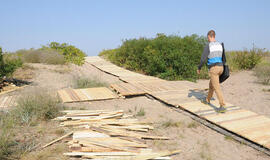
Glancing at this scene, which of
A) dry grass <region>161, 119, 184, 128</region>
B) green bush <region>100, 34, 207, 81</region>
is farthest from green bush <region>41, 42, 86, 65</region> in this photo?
dry grass <region>161, 119, 184, 128</region>

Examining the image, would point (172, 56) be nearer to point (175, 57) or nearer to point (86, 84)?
point (175, 57)

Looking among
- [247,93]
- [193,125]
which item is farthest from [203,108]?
[247,93]

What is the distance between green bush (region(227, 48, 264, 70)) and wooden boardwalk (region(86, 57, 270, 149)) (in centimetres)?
530

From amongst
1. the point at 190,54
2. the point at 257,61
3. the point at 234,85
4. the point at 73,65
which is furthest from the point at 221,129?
the point at 73,65

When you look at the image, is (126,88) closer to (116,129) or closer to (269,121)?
(116,129)

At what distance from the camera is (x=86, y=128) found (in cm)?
447

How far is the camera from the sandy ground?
12.6ft

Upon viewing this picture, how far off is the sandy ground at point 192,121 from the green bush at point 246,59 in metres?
2.95

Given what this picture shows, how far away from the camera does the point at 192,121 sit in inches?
207

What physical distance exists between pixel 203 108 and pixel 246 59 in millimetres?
8503

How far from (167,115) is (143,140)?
183cm

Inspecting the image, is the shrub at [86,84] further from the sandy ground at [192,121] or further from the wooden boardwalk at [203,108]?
the wooden boardwalk at [203,108]

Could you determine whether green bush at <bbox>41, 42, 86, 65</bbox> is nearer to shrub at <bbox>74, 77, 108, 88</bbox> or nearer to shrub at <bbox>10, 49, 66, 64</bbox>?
shrub at <bbox>10, 49, 66, 64</bbox>

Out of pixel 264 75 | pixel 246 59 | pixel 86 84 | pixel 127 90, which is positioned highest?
pixel 246 59
